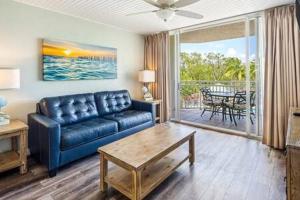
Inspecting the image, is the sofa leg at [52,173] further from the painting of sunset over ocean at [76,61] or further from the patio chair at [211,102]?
the patio chair at [211,102]

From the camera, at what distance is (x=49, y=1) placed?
2.83 metres

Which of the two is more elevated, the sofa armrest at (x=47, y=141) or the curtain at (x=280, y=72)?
the curtain at (x=280, y=72)

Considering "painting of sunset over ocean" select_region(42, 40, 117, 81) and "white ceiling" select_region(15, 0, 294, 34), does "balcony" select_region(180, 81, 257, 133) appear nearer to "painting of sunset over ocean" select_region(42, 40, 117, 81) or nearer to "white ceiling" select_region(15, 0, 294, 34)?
"white ceiling" select_region(15, 0, 294, 34)

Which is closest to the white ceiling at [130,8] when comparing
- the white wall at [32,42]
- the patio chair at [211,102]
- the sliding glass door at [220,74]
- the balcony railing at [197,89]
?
the white wall at [32,42]

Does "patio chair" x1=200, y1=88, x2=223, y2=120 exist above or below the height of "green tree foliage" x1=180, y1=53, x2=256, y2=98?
below

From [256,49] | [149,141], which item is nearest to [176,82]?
[256,49]

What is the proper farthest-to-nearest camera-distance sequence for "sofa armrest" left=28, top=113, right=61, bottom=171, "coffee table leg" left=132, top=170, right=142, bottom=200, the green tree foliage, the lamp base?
the green tree foliage → the lamp base → "sofa armrest" left=28, top=113, right=61, bottom=171 → "coffee table leg" left=132, top=170, right=142, bottom=200

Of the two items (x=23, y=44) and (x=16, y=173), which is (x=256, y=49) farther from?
(x=16, y=173)

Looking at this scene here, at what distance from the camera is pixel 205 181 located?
2.23m

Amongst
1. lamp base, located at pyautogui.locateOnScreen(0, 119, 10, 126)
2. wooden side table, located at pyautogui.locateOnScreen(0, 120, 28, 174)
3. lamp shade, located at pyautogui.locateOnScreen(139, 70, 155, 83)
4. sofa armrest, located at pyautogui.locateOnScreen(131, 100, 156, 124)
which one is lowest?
wooden side table, located at pyautogui.locateOnScreen(0, 120, 28, 174)

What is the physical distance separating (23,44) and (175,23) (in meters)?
2.83

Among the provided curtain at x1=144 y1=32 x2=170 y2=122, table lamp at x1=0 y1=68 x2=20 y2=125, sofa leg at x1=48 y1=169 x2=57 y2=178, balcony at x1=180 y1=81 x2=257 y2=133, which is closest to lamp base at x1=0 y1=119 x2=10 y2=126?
table lamp at x1=0 y1=68 x2=20 y2=125

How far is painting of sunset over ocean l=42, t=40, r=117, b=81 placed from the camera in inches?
125

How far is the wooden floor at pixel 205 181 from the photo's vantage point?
199 centimetres
